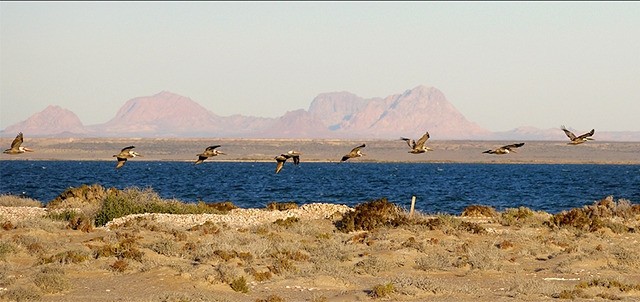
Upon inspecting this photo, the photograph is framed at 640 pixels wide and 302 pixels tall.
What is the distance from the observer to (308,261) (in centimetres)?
2567

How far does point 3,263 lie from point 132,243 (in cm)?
396

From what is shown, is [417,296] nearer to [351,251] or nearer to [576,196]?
[351,251]

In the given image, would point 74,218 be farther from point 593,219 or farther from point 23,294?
point 593,219

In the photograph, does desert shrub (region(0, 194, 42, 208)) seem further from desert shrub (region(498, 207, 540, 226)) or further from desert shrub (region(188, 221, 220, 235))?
desert shrub (region(498, 207, 540, 226))

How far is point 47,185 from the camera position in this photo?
8100cm

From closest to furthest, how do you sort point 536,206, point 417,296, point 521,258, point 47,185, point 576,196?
point 417,296 → point 521,258 → point 536,206 → point 576,196 → point 47,185

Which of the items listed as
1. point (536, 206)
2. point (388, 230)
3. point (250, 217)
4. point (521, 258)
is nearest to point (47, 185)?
point (536, 206)

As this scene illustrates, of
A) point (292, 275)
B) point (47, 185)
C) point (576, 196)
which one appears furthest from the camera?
point (47, 185)

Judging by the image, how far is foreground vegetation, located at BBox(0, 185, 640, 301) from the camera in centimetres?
2138

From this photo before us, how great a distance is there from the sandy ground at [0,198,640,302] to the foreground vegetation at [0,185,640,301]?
4 centimetres

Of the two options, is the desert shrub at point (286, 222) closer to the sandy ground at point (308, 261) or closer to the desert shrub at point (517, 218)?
the sandy ground at point (308, 261)

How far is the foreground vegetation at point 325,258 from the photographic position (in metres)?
21.4

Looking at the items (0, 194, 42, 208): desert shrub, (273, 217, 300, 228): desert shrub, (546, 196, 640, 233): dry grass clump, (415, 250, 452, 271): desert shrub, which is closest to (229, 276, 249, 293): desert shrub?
(415, 250, 452, 271): desert shrub

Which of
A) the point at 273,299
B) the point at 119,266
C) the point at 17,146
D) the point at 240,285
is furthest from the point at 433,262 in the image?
the point at 17,146
